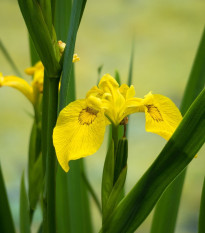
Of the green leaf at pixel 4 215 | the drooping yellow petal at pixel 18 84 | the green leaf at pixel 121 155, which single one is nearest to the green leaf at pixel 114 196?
the green leaf at pixel 121 155

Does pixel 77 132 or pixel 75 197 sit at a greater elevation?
pixel 77 132

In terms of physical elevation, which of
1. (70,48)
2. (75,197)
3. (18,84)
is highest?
(70,48)

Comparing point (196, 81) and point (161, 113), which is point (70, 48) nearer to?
point (161, 113)

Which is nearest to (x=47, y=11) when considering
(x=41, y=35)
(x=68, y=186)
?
(x=41, y=35)

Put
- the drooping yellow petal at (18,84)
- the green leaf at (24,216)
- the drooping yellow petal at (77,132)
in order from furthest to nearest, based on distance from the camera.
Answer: the drooping yellow petal at (18,84)
the green leaf at (24,216)
the drooping yellow petal at (77,132)

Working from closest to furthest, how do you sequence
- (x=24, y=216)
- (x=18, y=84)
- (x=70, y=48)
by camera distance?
(x=70, y=48) → (x=24, y=216) → (x=18, y=84)

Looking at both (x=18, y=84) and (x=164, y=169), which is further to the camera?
(x=18, y=84)

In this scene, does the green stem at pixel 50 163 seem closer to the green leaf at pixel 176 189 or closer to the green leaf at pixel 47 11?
the green leaf at pixel 47 11

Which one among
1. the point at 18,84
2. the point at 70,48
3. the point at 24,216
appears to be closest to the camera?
the point at 70,48
